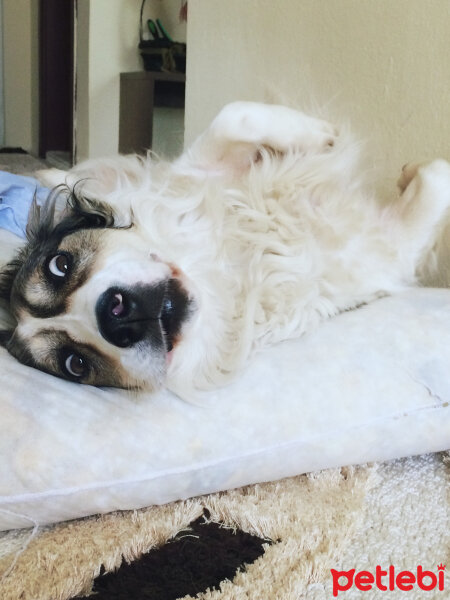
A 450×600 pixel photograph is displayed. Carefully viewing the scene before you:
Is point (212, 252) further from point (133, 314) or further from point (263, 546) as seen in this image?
point (263, 546)

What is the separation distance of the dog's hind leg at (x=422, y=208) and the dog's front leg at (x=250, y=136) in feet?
0.69

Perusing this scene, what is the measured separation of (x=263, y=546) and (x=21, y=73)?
6.14 metres

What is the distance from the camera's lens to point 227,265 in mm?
1229

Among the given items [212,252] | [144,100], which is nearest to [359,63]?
[212,252]

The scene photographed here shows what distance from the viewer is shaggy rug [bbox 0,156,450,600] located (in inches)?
30.1

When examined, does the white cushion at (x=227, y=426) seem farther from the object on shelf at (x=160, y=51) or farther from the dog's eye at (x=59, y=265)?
the object on shelf at (x=160, y=51)

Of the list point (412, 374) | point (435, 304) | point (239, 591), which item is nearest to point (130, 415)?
point (239, 591)

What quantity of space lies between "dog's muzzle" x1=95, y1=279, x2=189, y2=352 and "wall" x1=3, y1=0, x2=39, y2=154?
4.98 metres

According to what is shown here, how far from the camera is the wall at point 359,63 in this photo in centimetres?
143

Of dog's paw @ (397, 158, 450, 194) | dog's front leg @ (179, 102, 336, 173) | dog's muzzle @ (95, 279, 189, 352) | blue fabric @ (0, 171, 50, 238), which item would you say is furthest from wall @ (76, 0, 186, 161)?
dog's muzzle @ (95, 279, 189, 352)

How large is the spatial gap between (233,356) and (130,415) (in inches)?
9.0

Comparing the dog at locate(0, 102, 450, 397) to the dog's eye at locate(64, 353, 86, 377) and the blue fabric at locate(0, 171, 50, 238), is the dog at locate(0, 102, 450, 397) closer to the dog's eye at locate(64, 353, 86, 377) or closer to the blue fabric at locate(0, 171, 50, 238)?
the dog's eye at locate(64, 353, 86, 377)

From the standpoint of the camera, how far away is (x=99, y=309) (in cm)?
100

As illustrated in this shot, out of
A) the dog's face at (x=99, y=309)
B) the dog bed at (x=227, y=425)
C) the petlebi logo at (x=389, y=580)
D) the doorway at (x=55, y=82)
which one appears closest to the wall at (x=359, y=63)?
the dog bed at (x=227, y=425)
